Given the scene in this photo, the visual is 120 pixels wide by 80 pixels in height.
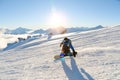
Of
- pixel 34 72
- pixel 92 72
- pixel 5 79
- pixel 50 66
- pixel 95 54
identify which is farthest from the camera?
pixel 95 54

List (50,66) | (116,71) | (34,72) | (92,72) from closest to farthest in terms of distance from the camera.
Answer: (116,71) → (92,72) → (34,72) → (50,66)

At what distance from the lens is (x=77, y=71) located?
28.1ft

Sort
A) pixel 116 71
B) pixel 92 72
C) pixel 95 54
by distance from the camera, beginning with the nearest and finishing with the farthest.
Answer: pixel 116 71 → pixel 92 72 → pixel 95 54

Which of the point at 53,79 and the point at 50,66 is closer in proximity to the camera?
the point at 53,79

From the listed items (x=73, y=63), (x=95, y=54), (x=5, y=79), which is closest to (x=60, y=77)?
(x=73, y=63)

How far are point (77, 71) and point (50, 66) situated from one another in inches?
83.3

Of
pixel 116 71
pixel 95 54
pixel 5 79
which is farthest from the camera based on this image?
pixel 95 54

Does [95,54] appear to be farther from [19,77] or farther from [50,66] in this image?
[19,77]

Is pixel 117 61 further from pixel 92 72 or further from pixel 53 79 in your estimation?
pixel 53 79

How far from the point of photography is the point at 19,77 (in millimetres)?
→ 8773

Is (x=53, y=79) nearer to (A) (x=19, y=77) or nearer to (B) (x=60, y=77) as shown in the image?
(B) (x=60, y=77)

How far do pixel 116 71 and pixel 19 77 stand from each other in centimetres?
500

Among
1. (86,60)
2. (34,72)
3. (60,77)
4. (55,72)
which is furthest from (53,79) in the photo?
(86,60)

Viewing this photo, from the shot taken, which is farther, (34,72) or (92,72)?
(34,72)
